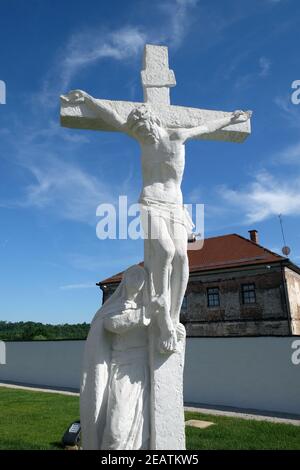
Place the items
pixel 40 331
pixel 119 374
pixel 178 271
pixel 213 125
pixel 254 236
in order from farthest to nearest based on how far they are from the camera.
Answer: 1. pixel 40 331
2. pixel 254 236
3. pixel 213 125
4. pixel 178 271
5. pixel 119 374

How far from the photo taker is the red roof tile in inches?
983

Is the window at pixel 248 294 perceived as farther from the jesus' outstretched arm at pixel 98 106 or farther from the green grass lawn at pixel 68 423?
the jesus' outstretched arm at pixel 98 106

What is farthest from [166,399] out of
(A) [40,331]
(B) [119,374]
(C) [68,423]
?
(A) [40,331]

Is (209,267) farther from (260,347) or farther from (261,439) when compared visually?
(261,439)

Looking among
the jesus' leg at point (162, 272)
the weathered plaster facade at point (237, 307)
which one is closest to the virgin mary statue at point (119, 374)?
the jesus' leg at point (162, 272)

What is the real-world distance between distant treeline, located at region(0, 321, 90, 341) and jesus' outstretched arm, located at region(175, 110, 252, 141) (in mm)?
26876

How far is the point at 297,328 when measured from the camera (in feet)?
77.3

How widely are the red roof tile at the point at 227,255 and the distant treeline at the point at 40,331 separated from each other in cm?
962

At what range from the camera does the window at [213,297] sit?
25.6 m

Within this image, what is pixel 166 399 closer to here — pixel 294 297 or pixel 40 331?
pixel 294 297

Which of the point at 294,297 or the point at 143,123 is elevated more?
the point at 294,297

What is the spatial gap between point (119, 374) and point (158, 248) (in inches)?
45.0

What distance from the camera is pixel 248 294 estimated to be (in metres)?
24.7
